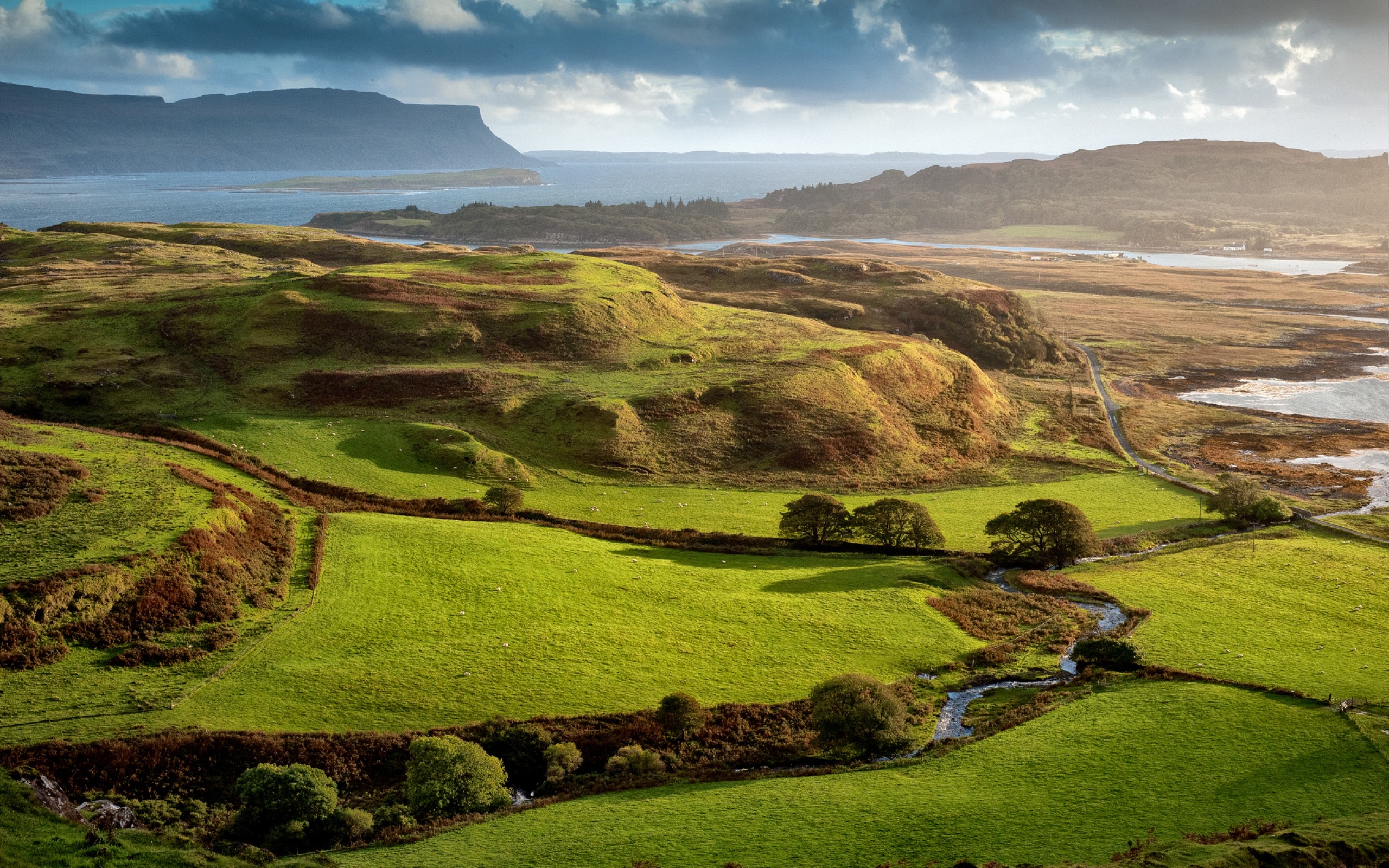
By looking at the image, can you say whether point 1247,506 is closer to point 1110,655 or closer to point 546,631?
point 1110,655

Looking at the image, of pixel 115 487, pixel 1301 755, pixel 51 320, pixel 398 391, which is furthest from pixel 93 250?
pixel 1301 755

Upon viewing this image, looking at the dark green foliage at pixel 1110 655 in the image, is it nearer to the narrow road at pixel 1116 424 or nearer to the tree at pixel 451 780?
the tree at pixel 451 780

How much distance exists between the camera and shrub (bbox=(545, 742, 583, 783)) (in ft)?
103

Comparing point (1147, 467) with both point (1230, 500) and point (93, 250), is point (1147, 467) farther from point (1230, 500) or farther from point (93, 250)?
point (93, 250)

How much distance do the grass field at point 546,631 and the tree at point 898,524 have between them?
9.16ft

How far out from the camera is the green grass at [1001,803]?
26.6m

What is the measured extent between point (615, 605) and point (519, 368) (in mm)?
43197

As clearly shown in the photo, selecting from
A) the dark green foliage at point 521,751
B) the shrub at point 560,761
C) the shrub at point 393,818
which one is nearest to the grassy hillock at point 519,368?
the dark green foliage at point 521,751

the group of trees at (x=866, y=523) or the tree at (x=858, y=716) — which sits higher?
the group of trees at (x=866, y=523)

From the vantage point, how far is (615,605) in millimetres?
44375

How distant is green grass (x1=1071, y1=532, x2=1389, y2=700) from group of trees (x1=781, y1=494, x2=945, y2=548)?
975 cm

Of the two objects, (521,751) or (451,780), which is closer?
(451,780)

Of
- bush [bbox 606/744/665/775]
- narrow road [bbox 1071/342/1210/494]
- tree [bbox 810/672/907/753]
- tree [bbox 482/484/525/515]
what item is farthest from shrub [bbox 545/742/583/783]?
narrow road [bbox 1071/342/1210/494]

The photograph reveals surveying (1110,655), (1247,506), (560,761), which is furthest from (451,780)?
(1247,506)
